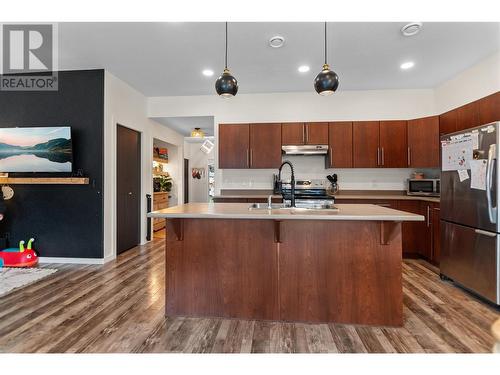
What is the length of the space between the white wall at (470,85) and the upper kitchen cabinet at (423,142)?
43 centimetres

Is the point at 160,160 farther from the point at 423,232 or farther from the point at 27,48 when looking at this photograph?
the point at 423,232

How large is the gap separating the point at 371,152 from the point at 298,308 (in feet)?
10.3

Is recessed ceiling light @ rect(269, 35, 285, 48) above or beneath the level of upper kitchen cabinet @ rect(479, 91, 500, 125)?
above

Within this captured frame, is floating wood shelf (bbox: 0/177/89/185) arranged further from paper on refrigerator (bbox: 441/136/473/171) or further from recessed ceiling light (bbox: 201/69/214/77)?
paper on refrigerator (bbox: 441/136/473/171)

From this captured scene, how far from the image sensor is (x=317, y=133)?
4.58m

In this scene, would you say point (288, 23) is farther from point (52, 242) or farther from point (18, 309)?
point (52, 242)

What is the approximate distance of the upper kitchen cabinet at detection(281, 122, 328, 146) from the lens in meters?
4.58

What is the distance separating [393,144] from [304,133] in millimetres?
1429

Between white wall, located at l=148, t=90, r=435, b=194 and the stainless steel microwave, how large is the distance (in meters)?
0.27

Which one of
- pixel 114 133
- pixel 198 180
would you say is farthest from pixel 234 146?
pixel 198 180

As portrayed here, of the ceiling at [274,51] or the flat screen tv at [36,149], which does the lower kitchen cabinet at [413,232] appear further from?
the flat screen tv at [36,149]

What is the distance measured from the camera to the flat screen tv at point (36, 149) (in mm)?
3848

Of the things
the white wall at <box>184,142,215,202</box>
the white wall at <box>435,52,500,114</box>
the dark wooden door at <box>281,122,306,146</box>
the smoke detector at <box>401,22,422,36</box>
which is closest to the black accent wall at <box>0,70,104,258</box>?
the dark wooden door at <box>281,122,306,146</box>

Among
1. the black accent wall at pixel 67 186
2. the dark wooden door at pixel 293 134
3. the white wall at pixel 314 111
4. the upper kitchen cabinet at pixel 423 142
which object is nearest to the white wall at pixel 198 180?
the white wall at pixel 314 111
